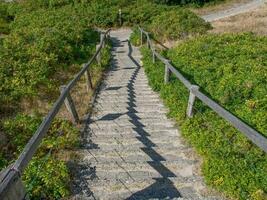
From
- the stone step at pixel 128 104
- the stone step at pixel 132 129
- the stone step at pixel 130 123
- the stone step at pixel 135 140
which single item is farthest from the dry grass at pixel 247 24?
the stone step at pixel 135 140

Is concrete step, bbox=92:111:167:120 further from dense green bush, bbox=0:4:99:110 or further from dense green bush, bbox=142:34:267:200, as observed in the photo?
dense green bush, bbox=0:4:99:110

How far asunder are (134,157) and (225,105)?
11.5ft

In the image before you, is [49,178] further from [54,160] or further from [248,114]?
[248,114]

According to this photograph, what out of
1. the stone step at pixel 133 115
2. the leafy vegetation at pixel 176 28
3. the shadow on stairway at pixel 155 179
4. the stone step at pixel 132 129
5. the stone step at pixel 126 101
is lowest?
the stone step at pixel 126 101

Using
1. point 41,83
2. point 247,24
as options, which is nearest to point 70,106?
point 41,83

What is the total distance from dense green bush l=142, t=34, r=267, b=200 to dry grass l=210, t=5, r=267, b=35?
24.0ft

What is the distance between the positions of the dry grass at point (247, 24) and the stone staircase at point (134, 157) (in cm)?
1429

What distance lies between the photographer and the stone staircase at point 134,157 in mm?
5254

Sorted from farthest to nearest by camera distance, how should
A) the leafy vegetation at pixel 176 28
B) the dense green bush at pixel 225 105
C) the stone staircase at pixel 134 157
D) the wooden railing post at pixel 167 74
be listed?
the leafy vegetation at pixel 176 28 < the wooden railing post at pixel 167 74 < the dense green bush at pixel 225 105 < the stone staircase at pixel 134 157

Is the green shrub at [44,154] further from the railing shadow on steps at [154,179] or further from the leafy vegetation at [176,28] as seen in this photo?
the leafy vegetation at [176,28]

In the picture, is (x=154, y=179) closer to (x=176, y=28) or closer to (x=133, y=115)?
(x=133, y=115)

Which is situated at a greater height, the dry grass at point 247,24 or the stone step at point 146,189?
the dry grass at point 247,24

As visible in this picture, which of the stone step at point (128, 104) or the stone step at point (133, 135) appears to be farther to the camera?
the stone step at point (128, 104)

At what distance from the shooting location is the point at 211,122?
7.62m
